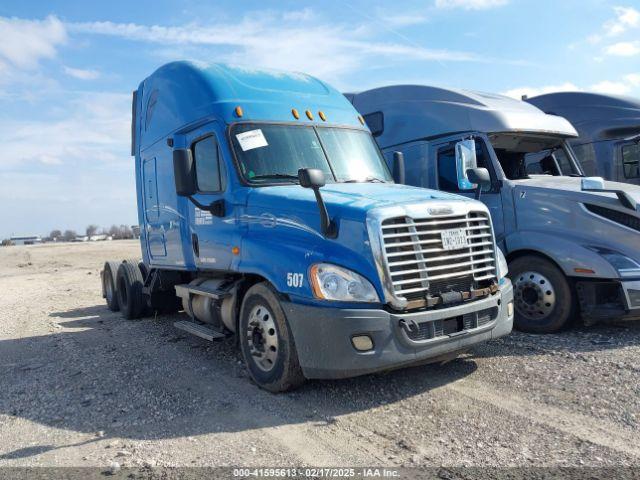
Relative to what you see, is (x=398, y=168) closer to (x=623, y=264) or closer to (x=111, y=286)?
(x=623, y=264)

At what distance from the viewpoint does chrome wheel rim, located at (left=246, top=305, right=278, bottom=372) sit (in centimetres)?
482

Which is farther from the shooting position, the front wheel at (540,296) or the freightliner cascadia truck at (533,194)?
the front wheel at (540,296)

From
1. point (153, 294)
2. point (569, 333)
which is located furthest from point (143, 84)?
point (569, 333)

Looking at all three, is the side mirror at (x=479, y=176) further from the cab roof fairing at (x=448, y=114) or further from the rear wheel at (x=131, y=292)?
the rear wheel at (x=131, y=292)

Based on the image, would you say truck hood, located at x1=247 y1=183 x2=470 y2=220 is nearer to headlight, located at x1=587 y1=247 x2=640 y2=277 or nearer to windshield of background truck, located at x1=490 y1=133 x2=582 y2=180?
headlight, located at x1=587 y1=247 x2=640 y2=277

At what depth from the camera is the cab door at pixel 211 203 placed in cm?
553

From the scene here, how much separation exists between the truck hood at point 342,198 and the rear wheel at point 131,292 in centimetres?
468

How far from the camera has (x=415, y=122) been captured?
27.1 feet

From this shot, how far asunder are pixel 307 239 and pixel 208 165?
74.9 inches

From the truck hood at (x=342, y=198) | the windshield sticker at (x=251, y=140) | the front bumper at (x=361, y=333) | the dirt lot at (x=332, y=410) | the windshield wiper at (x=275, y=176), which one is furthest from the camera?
the windshield sticker at (x=251, y=140)

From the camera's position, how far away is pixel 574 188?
6742mm

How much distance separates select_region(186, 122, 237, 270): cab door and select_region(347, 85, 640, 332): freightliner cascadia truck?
10.8 feet

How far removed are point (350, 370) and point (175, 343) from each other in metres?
3.59

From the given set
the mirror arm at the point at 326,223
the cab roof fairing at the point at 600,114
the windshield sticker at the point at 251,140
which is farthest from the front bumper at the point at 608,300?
the cab roof fairing at the point at 600,114
